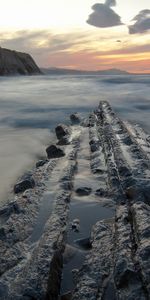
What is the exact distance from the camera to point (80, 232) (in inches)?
132

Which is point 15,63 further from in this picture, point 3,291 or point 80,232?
point 3,291

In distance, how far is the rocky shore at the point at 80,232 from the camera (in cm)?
242

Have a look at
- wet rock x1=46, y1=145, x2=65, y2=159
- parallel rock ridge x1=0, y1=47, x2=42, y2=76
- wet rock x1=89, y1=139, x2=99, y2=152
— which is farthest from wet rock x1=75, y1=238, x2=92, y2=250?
parallel rock ridge x1=0, y1=47, x2=42, y2=76

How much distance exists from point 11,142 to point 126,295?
740cm

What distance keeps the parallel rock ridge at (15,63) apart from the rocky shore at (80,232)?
243ft

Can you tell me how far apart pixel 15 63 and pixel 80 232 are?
83.9 meters

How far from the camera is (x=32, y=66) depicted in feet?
304

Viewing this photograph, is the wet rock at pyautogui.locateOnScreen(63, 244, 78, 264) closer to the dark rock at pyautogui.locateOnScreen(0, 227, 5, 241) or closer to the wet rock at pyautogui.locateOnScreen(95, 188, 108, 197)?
the dark rock at pyautogui.locateOnScreen(0, 227, 5, 241)

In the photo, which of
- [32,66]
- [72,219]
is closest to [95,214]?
[72,219]

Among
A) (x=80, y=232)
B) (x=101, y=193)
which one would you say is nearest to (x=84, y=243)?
(x=80, y=232)

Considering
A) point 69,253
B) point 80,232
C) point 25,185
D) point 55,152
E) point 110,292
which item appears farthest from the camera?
point 55,152

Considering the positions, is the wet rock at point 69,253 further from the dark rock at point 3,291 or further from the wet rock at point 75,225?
the dark rock at point 3,291

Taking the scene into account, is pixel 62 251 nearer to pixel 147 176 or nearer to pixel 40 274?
pixel 40 274

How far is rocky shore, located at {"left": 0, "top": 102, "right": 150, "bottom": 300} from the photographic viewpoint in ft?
7.95
